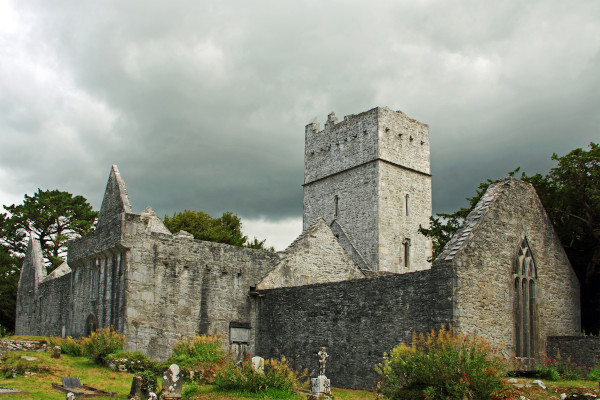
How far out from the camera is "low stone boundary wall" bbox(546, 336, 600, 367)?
14141 mm

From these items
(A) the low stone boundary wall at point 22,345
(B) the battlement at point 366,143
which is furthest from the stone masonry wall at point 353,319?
(B) the battlement at point 366,143

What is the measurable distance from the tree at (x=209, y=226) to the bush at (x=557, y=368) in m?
33.5

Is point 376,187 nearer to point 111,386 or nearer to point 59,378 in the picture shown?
point 59,378

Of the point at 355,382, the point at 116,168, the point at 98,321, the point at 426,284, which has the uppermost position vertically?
the point at 116,168

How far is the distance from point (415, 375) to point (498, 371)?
151cm

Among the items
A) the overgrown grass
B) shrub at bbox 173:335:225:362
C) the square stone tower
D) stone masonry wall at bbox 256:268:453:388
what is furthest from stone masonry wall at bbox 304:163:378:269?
the overgrown grass

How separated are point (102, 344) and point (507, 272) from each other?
10.9 metres

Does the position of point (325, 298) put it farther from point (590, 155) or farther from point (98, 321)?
point (590, 155)

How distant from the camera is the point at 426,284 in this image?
1388 centimetres

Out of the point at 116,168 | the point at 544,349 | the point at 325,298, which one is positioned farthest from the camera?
the point at 116,168

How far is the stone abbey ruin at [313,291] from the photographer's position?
1410cm

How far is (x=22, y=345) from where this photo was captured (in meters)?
17.3

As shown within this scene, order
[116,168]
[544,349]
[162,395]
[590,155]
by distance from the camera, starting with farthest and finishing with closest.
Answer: [116,168] → [590,155] → [544,349] → [162,395]

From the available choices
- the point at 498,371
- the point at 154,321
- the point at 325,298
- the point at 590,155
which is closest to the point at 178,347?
the point at 154,321
